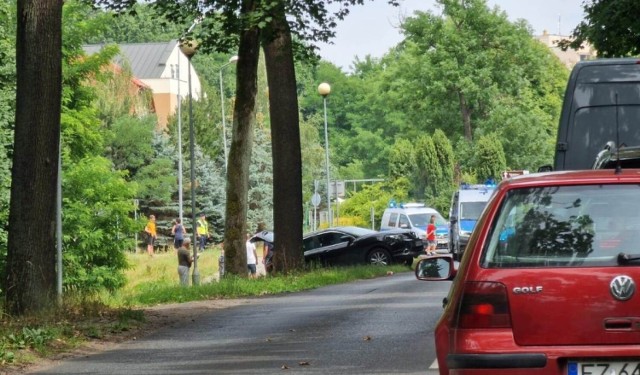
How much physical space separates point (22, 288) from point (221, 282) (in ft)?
30.4

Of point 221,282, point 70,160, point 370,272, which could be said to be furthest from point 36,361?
point 70,160

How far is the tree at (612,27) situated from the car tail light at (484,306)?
52.5ft

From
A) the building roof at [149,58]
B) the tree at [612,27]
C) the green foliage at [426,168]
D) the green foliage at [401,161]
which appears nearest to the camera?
the tree at [612,27]

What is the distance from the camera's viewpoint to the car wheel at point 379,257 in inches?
1618

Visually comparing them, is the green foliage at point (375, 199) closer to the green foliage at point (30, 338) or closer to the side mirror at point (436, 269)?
the green foliage at point (30, 338)

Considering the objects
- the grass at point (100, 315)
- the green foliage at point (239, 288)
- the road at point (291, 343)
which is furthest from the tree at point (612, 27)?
the grass at point (100, 315)

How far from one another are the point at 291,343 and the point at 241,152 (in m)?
15.4

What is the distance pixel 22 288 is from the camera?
57.4 ft

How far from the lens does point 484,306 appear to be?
7.49 m

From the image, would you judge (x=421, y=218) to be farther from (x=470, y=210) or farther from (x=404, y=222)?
(x=470, y=210)

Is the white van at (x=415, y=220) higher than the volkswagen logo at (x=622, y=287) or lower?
higher

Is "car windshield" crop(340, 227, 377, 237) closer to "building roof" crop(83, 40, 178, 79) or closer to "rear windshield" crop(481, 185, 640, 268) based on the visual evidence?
"rear windshield" crop(481, 185, 640, 268)

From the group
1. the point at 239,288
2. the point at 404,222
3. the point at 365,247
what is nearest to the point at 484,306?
the point at 239,288

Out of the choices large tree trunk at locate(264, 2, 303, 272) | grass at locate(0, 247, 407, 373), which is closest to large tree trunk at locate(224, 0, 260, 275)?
large tree trunk at locate(264, 2, 303, 272)
